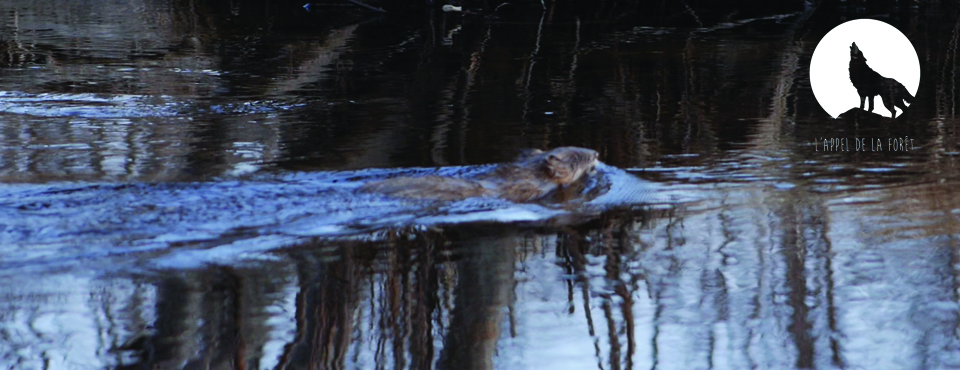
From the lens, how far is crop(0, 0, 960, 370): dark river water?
13.9ft

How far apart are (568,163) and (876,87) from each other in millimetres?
4724

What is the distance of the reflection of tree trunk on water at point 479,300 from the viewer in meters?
4.14

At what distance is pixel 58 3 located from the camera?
19141mm

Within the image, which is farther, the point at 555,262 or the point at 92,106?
the point at 92,106

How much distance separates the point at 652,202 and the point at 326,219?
71.3 inches

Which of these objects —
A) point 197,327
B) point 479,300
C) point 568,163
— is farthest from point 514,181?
point 197,327

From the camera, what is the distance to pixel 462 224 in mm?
5805

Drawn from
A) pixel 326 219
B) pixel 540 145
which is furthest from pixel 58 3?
pixel 326 219

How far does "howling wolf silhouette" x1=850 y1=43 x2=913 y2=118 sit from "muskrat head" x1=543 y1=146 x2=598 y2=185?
3.46 meters

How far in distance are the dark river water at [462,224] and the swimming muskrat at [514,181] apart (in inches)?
5.4

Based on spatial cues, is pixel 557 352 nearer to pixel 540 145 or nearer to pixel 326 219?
pixel 326 219

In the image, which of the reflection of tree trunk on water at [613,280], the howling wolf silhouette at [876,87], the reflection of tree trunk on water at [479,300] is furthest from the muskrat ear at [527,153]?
the howling wolf silhouette at [876,87]

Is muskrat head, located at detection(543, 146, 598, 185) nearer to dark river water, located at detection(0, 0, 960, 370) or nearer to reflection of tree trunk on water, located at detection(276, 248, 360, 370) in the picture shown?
dark river water, located at detection(0, 0, 960, 370)

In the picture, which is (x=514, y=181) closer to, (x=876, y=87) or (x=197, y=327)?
(x=197, y=327)
